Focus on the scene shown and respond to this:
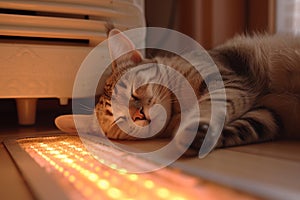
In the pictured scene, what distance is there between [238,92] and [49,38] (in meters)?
0.75

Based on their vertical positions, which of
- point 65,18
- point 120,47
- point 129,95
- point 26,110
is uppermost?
point 65,18

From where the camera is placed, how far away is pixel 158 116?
1.05m

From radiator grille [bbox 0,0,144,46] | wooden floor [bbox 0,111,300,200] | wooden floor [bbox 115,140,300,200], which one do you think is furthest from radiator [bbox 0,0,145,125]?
wooden floor [bbox 115,140,300,200]

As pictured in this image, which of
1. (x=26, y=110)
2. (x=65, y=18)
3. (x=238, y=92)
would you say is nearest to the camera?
(x=238, y=92)

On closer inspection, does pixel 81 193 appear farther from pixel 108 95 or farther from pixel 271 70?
pixel 271 70

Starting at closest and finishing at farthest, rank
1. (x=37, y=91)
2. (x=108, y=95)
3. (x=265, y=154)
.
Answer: (x=265, y=154) → (x=108, y=95) → (x=37, y=91)

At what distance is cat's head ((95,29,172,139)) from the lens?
3.44ft

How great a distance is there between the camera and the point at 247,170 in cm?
69

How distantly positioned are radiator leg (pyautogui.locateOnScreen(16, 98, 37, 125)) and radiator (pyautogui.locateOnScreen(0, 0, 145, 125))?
0.65 ft

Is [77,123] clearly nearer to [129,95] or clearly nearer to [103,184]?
[129,95]

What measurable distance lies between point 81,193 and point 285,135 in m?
0.70

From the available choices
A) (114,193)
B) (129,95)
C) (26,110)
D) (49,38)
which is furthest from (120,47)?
(114,193)

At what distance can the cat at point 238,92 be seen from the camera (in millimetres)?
990

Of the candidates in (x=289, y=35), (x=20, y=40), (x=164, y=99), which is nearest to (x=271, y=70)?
(x=289, y=35)
